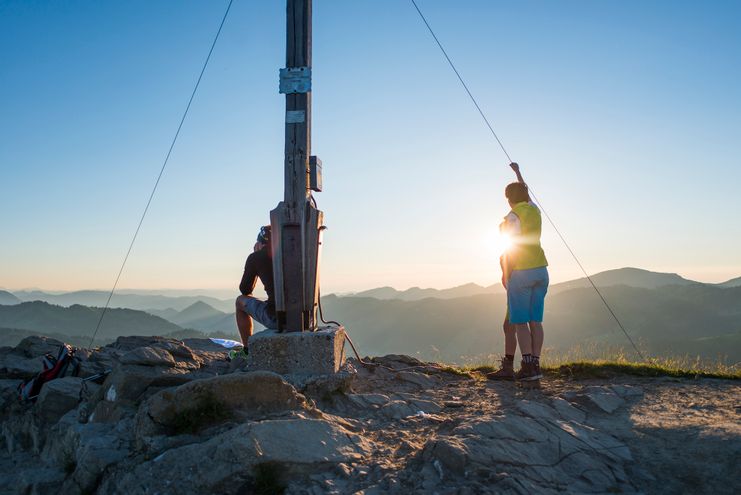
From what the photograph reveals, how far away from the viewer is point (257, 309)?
6.46m

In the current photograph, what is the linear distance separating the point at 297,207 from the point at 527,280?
2.93 metres

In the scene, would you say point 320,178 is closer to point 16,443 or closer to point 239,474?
point 239,474

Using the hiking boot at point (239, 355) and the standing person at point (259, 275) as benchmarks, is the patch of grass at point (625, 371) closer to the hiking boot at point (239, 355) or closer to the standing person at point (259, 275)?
the standing person at point (259, 275)

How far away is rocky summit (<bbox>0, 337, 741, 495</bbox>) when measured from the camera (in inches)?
127

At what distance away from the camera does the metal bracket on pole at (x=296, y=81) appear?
5.74 m

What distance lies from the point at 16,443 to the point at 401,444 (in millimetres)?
4804

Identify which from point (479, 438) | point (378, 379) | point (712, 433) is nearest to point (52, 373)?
point (378, 379)

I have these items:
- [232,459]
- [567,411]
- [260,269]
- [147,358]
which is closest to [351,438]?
[232,459]

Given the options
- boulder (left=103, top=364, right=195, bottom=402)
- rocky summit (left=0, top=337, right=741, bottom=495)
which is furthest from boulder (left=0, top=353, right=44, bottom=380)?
boulder (left=103, top=364, right=195, bottom=402)

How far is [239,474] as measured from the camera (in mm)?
3156

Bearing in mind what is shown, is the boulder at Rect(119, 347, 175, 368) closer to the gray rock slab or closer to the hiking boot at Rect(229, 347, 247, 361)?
the hiking boot at Rect(229, 347, 247, 361)

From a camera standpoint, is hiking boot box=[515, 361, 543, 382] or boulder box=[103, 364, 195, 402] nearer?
boulder box=[103, 364, 195, 402]

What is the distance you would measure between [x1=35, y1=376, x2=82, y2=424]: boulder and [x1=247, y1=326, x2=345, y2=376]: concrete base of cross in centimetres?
234

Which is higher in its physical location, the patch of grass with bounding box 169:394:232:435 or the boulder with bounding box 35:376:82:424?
the patch of grass with bounding box 169:394:232:435
